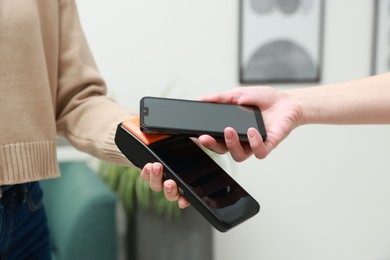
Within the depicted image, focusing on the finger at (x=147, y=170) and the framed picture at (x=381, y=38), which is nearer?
the finger at (x=147, y=170)

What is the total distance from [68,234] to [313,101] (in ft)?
3.41

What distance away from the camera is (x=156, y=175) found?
0.61 m

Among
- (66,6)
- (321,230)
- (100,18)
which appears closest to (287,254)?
(321,230)

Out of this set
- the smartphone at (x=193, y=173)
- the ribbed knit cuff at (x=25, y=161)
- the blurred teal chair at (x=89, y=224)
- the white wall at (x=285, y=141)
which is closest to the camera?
the smartphone at (x=193, y=173)

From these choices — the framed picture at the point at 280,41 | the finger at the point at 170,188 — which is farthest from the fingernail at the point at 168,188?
the framed picture at the point at 280,41

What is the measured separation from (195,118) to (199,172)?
0.27ft

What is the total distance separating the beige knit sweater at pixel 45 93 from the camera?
70 cm

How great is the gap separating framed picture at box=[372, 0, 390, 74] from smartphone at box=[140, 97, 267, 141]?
1.63 meters

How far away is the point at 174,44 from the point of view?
199 centimetres

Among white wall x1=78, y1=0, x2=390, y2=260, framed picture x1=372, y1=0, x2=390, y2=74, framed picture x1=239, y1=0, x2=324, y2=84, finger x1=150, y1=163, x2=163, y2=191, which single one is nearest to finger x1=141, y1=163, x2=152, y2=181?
finger x1=150, y1=163, x2=163, y2=191

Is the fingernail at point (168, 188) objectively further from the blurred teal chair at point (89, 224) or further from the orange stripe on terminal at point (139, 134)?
the blurred teal chair at point (89, 224)

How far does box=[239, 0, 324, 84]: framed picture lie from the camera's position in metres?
2.04

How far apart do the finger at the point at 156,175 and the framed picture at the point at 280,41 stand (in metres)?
1.48

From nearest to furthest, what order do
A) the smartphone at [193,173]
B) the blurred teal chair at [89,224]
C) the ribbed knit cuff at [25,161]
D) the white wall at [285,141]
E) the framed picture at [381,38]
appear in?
the smartphone at [193,173] → the ribbed knit cuff at [25,161] → the blurred teal chair at [89,224] → the white wall at [285,141] → the framed picture at [381,38]
